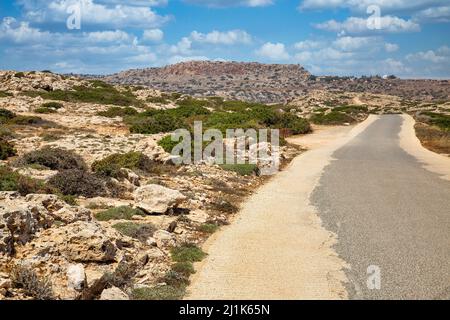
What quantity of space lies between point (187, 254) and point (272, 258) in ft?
5.94

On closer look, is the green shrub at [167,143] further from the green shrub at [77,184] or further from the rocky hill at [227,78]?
the rocky hill at [227,78]

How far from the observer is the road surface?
801cm

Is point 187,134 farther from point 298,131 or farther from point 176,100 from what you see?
point 176,100

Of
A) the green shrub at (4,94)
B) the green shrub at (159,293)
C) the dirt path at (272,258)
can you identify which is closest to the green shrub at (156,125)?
the green shrub at (4,94)

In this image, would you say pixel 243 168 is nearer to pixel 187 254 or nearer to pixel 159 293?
pixel 187 254

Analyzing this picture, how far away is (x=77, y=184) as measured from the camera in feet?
45.6

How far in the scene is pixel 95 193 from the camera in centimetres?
1398

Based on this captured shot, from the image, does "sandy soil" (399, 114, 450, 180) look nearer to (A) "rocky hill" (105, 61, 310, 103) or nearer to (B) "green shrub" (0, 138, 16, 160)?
(B) "green shrub" (0, 138, 16, 160)

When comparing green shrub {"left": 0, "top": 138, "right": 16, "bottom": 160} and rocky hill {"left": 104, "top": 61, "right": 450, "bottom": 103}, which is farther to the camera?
rocky hill {"left": 104, "top": 61, "right": 450, "bottom": 103}

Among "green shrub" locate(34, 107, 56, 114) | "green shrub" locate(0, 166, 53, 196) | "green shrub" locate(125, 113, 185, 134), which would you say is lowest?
"green shrub" locate(0, 166, 53, 196)

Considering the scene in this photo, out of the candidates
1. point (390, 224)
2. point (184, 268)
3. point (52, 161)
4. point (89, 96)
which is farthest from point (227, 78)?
point (184, 268)

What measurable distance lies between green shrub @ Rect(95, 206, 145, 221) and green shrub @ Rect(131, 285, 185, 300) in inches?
161

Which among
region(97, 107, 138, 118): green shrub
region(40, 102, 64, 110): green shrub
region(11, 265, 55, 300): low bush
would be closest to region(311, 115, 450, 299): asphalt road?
region(11, 265, 55, 300): low bush
